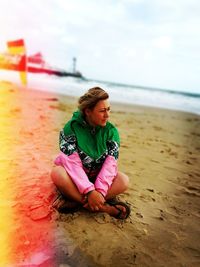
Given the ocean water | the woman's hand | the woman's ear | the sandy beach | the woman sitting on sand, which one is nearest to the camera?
the sandy beach

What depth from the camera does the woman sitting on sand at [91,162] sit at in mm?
2621

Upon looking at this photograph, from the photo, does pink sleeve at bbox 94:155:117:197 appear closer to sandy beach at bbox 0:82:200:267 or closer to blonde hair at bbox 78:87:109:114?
sandy beach at bbox 0:82:200:267

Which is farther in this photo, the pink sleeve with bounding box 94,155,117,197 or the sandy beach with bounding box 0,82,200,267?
the pink sleeve with bounding box 94,155,117,197

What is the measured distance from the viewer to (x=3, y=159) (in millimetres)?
3773

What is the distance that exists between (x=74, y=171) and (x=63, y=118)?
4626mm

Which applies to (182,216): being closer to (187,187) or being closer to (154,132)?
(187,187)

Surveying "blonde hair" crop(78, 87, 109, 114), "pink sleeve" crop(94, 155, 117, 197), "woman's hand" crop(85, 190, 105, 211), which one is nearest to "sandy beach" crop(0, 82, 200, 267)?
"woman's hand" crop(85, 190, 105, 211)

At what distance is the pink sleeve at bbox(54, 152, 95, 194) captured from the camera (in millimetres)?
2562

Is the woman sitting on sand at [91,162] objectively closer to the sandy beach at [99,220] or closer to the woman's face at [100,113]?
the woman's face at [100,113]

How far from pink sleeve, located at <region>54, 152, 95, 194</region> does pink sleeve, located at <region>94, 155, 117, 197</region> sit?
0.30 ft

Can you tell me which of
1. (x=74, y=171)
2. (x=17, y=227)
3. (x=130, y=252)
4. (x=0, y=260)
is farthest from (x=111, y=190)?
(x=0, y=260)

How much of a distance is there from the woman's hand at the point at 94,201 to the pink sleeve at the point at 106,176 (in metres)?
0.10

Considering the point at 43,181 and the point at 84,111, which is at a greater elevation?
the point at 84,111

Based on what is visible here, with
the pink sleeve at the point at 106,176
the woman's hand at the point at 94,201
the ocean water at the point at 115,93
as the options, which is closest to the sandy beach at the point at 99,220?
the woman's hand at the point at 94,201
